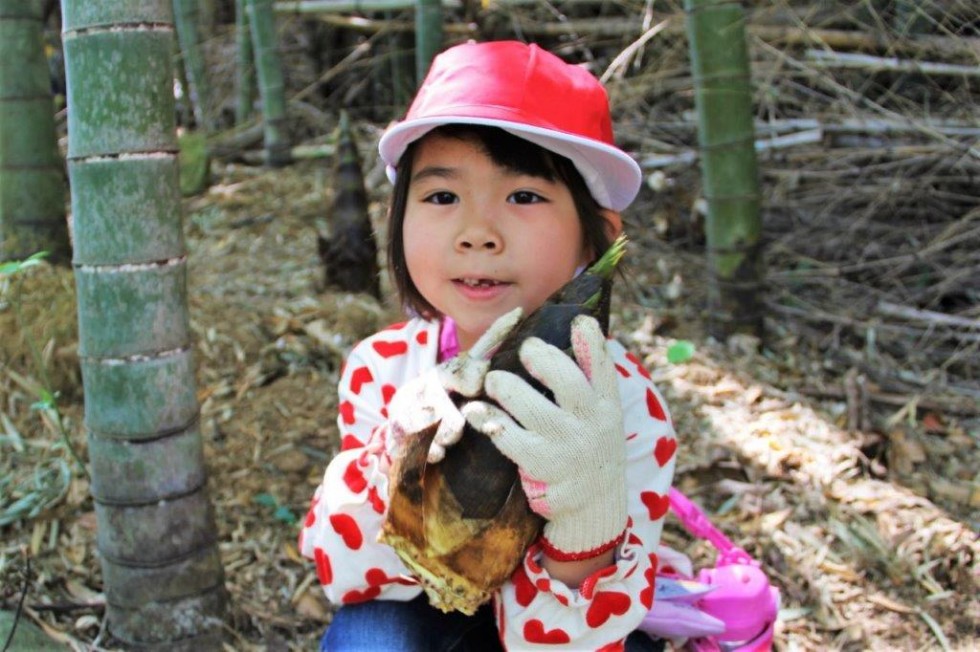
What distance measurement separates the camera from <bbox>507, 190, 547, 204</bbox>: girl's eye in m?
1.38

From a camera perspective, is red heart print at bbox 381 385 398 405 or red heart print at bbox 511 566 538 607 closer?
red heart print at bbox 511 566 538 607

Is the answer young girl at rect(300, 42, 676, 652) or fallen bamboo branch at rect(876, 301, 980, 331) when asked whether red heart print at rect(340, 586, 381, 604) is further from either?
fallen bamboo branch at rect(876, 301, 980, 331)

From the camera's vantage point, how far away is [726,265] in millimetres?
3246

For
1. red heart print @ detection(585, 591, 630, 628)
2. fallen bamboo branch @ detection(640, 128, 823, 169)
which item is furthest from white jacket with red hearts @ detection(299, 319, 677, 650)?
fallen bamboo branch @ detection(640, 128, 823, 169)

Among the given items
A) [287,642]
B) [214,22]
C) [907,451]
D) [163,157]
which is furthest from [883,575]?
[214,22]

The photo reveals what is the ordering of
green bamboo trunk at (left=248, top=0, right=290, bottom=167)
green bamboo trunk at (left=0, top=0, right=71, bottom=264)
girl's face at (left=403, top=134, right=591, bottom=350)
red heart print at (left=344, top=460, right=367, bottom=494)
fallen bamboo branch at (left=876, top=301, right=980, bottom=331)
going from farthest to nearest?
green bamboo trunk at (left=248, top=0, right=290, bottom=167) < fallen bamboo branch at (left=876, top=301, right=980, bottom=331) < green bamboo trunk at (left=0, top=0, right=71, bottom=264) < red heart print at (left=344, top=460, right=367, bottom=494) < girl's face at (left=403, top=134, right=591, bottom=350)

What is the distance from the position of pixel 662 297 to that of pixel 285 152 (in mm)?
2806

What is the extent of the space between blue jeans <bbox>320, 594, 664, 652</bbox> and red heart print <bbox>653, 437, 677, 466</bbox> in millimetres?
336

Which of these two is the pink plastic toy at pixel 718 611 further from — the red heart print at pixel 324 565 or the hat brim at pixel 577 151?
the hat brim at pixel 577 151

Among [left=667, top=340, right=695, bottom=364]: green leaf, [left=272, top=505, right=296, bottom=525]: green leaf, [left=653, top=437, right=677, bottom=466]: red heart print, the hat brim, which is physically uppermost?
the hat brim

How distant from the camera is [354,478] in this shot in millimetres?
1474

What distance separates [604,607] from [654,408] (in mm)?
351

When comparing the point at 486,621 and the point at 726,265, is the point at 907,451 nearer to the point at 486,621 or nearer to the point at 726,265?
the point at 726,265

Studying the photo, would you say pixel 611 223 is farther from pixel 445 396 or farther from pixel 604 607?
pixel 604 607
